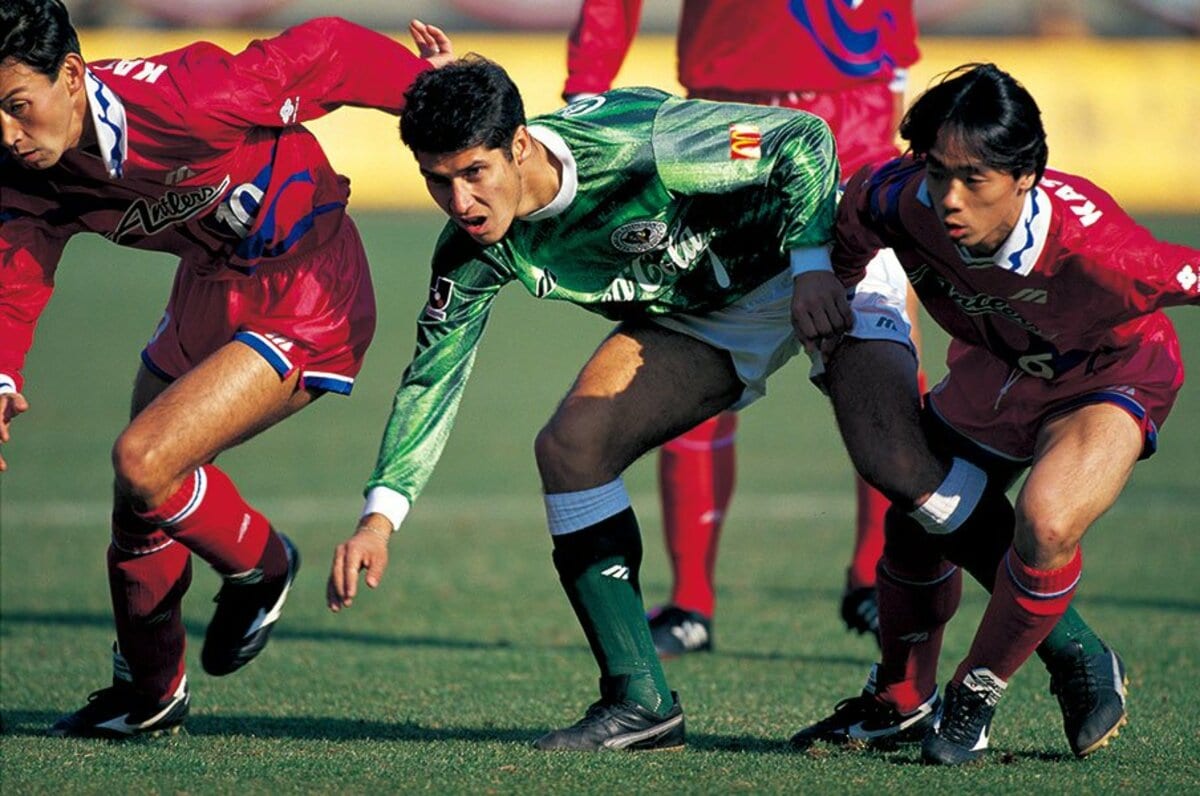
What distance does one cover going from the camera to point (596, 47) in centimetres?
707

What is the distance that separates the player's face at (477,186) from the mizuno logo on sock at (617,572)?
0.96 metres

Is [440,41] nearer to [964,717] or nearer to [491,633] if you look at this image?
[964,717]

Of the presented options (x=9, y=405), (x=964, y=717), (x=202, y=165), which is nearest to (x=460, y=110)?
(x=202, y=165)

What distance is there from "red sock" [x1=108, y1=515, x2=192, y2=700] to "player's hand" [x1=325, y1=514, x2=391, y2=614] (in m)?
1.09

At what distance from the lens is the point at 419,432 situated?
4.71 metres

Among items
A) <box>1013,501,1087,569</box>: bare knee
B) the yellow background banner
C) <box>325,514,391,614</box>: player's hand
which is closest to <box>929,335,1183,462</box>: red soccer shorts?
<box>1013,501,1087,569</box>: bare knee

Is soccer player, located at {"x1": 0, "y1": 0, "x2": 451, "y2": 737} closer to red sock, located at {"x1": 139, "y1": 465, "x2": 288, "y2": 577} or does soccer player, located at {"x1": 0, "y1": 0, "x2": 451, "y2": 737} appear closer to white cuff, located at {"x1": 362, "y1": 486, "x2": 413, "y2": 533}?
red sock, located at {"x1": 139, "y1": 465, "x2": 288, "y2": 577}

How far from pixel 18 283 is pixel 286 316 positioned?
0.75 meters

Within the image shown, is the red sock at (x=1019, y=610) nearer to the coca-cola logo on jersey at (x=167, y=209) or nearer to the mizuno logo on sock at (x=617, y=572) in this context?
the mizuno logo on sock at (x=617, y=572)

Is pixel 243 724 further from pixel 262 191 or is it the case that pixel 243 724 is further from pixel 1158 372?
pixel 1158 372

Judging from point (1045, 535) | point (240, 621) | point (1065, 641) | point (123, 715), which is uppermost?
point (1045, 535)

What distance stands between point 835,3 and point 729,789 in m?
3.74

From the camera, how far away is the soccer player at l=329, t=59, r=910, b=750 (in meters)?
4.75

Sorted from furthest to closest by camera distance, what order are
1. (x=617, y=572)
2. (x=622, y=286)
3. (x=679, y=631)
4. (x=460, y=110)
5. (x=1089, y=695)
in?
(x=679, y=631), (x=622, y=286), (x=617, y=572), (x=1089, y=695), (x=460, y=110)
